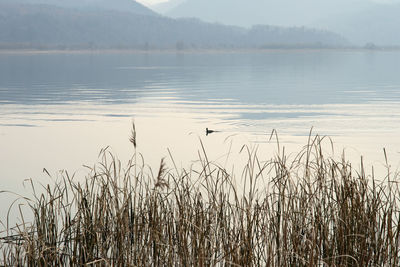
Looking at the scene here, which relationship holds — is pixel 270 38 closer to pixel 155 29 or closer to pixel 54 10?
pixel 155 29

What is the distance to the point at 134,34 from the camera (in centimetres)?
15125

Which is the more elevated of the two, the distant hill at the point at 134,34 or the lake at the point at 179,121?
the distant hill at the point at 134,34

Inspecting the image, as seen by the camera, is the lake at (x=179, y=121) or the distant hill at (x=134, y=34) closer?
the lake at (x=179, y=121)

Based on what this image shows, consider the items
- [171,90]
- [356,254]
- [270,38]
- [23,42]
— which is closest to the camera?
[356,254]

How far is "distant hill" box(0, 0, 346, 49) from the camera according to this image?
138 metres

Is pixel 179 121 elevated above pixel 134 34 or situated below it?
below

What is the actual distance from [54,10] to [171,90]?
157 metres

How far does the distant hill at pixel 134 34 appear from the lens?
137875mm

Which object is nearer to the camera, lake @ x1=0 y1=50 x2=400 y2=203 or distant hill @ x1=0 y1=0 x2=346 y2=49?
lake @ x1=0 y1=50 x2=400 y2=203

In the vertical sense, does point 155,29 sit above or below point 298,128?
above

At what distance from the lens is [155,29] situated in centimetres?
15412

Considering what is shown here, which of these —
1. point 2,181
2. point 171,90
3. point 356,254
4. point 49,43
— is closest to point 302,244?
point 356,254

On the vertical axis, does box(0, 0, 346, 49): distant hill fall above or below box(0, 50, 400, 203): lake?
above

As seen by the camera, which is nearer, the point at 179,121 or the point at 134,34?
the point at 179,121
